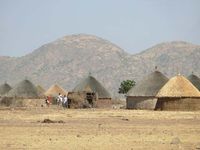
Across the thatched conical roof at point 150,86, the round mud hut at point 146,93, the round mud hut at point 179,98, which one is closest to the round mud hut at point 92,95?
the round mud hut at point 146,93

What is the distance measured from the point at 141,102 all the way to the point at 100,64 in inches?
4574

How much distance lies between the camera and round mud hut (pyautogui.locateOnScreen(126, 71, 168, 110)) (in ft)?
185

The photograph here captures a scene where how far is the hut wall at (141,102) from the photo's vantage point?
183 feet

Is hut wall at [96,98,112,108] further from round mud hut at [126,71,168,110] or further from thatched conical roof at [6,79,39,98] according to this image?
thatched conical roof at [6,79,39,98]

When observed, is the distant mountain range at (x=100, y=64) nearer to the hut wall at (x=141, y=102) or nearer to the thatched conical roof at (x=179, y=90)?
the hut wall at (x=141, y=102)

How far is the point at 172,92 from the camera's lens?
4906 centimetres

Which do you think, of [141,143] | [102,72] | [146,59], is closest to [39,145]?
[141,143]

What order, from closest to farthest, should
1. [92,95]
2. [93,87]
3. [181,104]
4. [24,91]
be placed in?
[181,104]
[92,95]
[93,87]
[24,91]

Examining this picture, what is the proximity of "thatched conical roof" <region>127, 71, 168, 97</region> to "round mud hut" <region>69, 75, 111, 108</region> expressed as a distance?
399cm

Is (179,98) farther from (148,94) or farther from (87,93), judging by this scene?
(87,93)

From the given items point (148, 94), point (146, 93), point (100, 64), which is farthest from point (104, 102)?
point (100, 64)

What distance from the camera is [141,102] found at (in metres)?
57.1

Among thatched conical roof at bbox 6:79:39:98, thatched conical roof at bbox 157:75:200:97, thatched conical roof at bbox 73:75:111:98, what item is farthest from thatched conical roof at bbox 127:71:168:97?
thatched conical roof at bbox 6:79:39:98

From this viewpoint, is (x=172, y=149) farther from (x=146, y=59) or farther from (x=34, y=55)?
(x=34, y=55)
